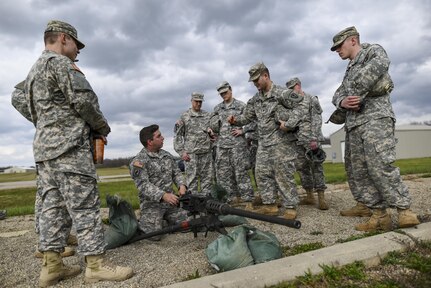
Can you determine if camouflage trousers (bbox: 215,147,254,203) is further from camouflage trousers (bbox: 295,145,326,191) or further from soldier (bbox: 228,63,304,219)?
soldier (bbox: 228,63,304,219)

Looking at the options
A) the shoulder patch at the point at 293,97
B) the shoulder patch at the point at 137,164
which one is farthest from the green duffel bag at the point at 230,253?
the shoulder patch at the point at 293,97

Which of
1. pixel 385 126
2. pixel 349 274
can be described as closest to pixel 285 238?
pixel 349 274

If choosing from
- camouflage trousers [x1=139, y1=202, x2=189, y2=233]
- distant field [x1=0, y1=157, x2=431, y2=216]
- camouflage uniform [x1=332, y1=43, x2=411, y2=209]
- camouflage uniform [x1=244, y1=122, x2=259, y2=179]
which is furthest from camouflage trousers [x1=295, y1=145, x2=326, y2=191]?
distant field [x1=0, y1=157, x2=431, y2=216]

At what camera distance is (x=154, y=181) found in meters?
5.03

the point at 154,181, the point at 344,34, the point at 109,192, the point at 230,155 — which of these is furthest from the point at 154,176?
the point at 109,192

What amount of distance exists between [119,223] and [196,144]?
10.3 feet

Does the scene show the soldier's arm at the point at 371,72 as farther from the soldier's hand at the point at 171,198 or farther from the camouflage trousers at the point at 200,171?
the camouflage trousers at the point at 200,171

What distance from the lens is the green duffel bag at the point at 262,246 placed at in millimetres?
3076

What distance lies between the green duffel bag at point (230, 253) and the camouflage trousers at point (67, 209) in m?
1.02

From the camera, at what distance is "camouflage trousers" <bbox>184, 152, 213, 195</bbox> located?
7.05m

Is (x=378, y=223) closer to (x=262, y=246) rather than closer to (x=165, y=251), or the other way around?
(x=262, y=246)

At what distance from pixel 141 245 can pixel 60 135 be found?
195 centimetres

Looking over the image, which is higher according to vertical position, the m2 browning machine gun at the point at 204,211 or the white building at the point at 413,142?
the white building at the point at 413,142

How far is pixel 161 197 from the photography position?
14.5 feet
